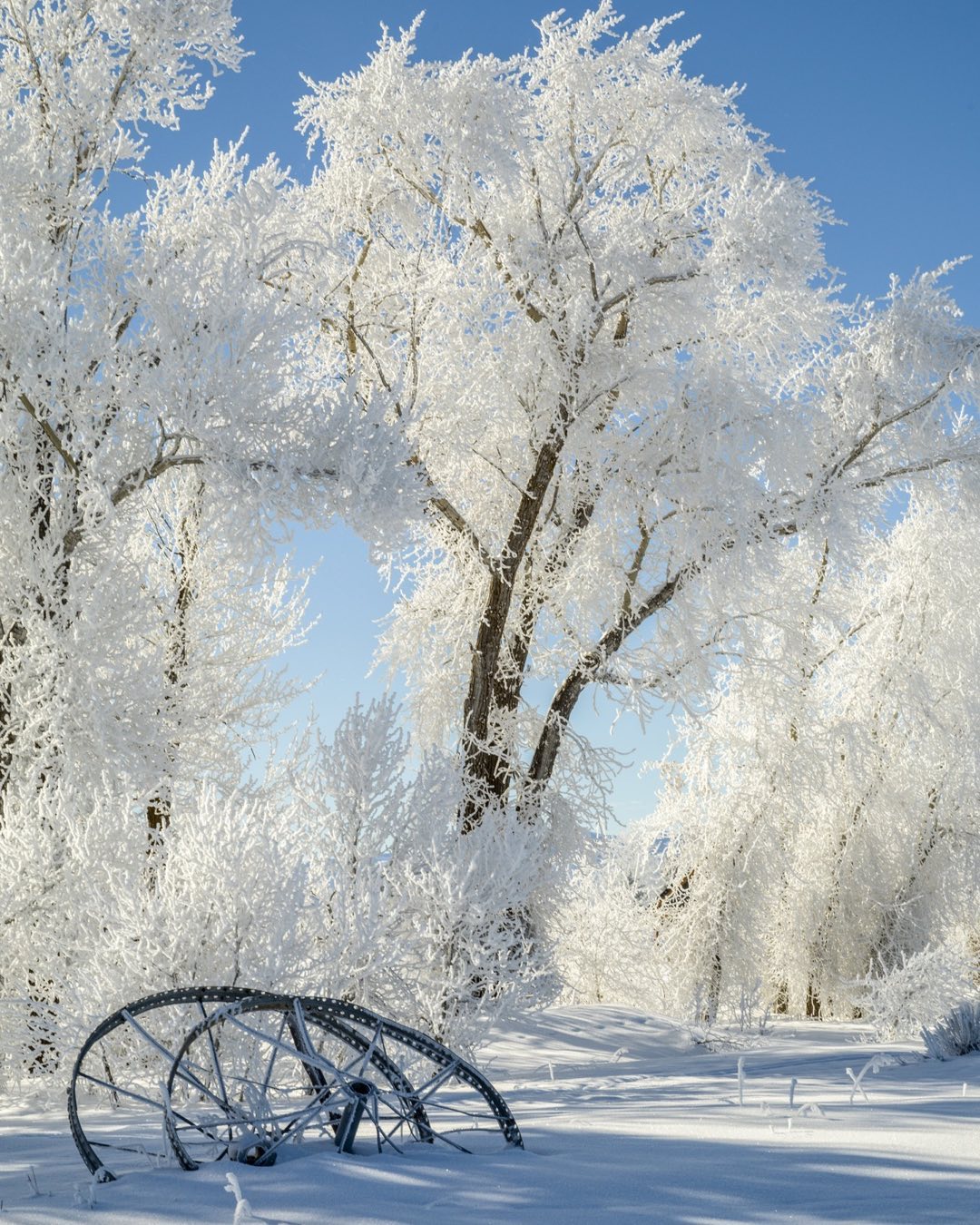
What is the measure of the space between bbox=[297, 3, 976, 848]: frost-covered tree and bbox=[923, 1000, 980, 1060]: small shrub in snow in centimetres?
514

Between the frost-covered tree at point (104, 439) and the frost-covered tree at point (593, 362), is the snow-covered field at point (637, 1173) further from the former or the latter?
the frost-covered tree at point (593, 362)

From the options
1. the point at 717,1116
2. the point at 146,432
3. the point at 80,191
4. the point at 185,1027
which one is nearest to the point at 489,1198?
the point at 717,1116

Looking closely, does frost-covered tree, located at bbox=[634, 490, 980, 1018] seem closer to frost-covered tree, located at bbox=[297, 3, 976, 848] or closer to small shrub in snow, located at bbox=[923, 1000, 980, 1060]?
frost-covered tree, located at bbox=[297, 3, 976, 848]

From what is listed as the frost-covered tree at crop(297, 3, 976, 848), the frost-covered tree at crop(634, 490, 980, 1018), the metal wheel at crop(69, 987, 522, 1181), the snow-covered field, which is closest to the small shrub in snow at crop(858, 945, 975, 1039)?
the frost-covered tree at crop(634, 490, 980, 1018)

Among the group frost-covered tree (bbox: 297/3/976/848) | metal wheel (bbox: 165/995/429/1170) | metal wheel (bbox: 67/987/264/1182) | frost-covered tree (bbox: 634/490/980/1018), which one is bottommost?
metal wheel (bbox: 67/987/264/1182)

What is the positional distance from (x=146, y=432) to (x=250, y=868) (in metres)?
3.83

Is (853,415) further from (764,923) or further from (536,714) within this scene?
(764,923)

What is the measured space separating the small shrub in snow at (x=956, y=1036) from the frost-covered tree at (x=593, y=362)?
5144 mm

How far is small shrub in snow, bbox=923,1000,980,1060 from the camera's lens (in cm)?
580

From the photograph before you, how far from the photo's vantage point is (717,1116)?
4.32 meters

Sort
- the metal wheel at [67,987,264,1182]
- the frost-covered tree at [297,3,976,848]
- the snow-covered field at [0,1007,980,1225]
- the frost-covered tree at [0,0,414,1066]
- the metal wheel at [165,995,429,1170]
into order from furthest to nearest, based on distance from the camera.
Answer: the frost-covered tree at [297,3,976,848], the frost-covered tree at [0,0,414,1066], the metal wheel at [67,987,264,1182], the metal wheel at [165,995,429,1170], the snow-covered field at [0,1007,980,1225]

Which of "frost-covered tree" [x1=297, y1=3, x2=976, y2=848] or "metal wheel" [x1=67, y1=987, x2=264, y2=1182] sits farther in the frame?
"frost-covered tree" [x1=297, y1=3, x2=976, y2=848]

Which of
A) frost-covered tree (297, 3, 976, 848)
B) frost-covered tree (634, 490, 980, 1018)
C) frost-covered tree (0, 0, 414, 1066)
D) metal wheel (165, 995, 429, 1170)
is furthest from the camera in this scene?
frost-covered tree (634, 490, 980, 1018)

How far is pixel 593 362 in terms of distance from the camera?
1104 cm
